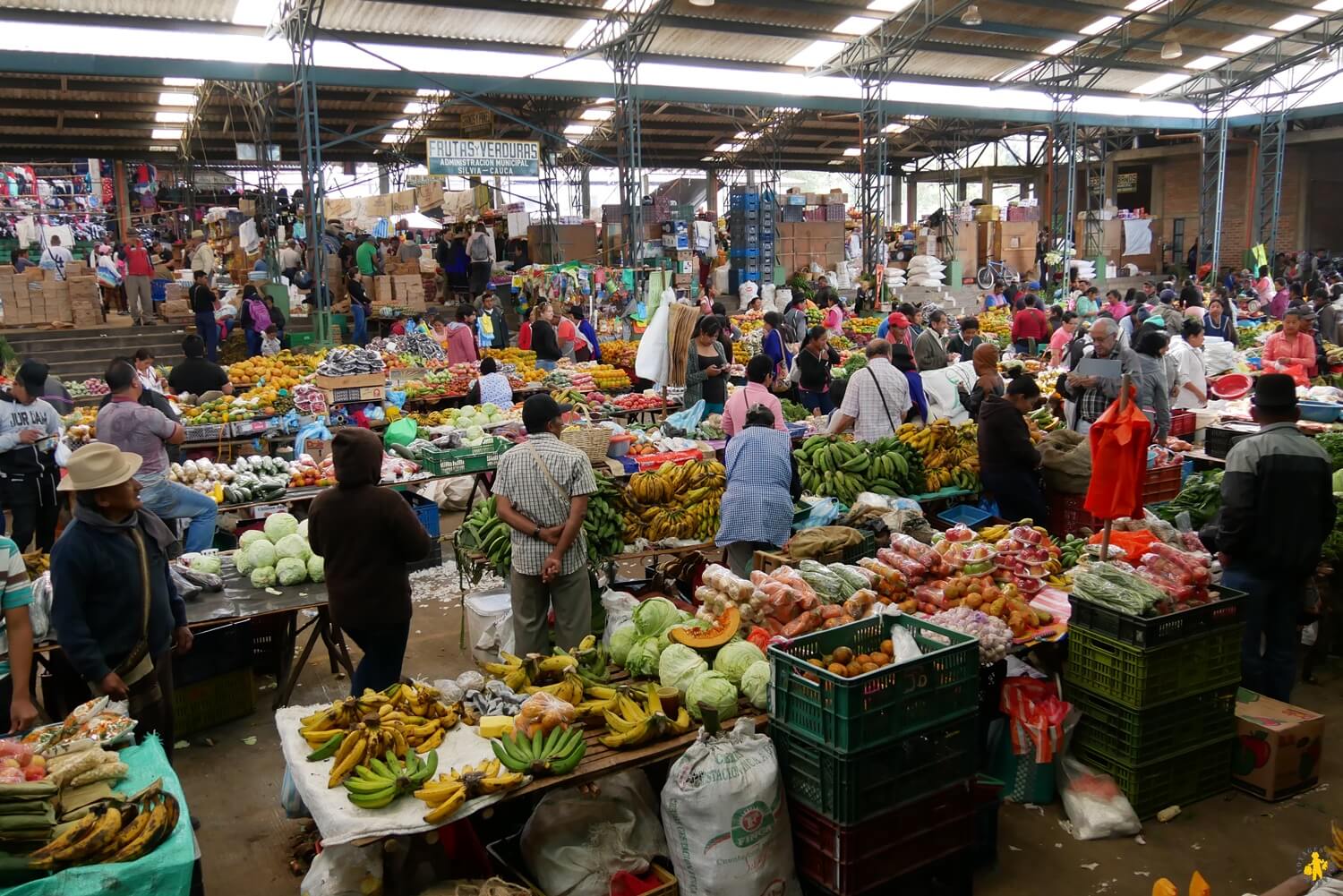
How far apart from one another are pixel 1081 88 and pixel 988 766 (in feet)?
73.1

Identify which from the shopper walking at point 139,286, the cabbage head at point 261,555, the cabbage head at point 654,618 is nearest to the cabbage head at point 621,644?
the cabbage head at point 654,618

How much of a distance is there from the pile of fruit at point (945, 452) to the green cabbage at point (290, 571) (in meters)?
4.26

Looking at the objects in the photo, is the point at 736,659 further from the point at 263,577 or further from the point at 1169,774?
the point at 263,577

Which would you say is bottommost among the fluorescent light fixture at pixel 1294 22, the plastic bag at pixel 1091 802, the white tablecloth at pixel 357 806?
the plastic bag at pixel 1091 802

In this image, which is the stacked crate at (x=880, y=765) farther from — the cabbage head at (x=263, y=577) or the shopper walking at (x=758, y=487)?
the cabbage head at (x=263, y=577)

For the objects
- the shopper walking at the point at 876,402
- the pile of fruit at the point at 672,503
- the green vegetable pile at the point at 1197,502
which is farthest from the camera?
the shopper walking at the point at 876,402

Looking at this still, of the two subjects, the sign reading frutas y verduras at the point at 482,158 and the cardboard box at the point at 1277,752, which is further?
the sign reading frutas y verduras at the point at 482,158

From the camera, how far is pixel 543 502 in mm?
4988

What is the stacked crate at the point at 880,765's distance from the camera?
11.6 feet

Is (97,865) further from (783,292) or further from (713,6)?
(783,292)

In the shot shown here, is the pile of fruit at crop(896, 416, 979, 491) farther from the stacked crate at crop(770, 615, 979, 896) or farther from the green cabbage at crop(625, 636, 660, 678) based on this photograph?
the stacked crate at crop(770, 615, 979, 896)

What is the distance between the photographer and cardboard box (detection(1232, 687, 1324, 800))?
457 cm

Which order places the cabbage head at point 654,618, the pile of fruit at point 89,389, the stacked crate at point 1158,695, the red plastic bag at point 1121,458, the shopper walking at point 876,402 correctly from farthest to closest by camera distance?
the pile of fruit at point 89,389, the shopper walking at point 876,402, the red plastic bag at point 1121,458, the cabbage head at point 654,618, the stacked crate at point 1158,695

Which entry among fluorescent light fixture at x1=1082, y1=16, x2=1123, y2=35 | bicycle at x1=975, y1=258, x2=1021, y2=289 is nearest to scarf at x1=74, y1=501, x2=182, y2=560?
fluorescent light fixture at x1=1082, y1=16, x2=1123, y2=35
